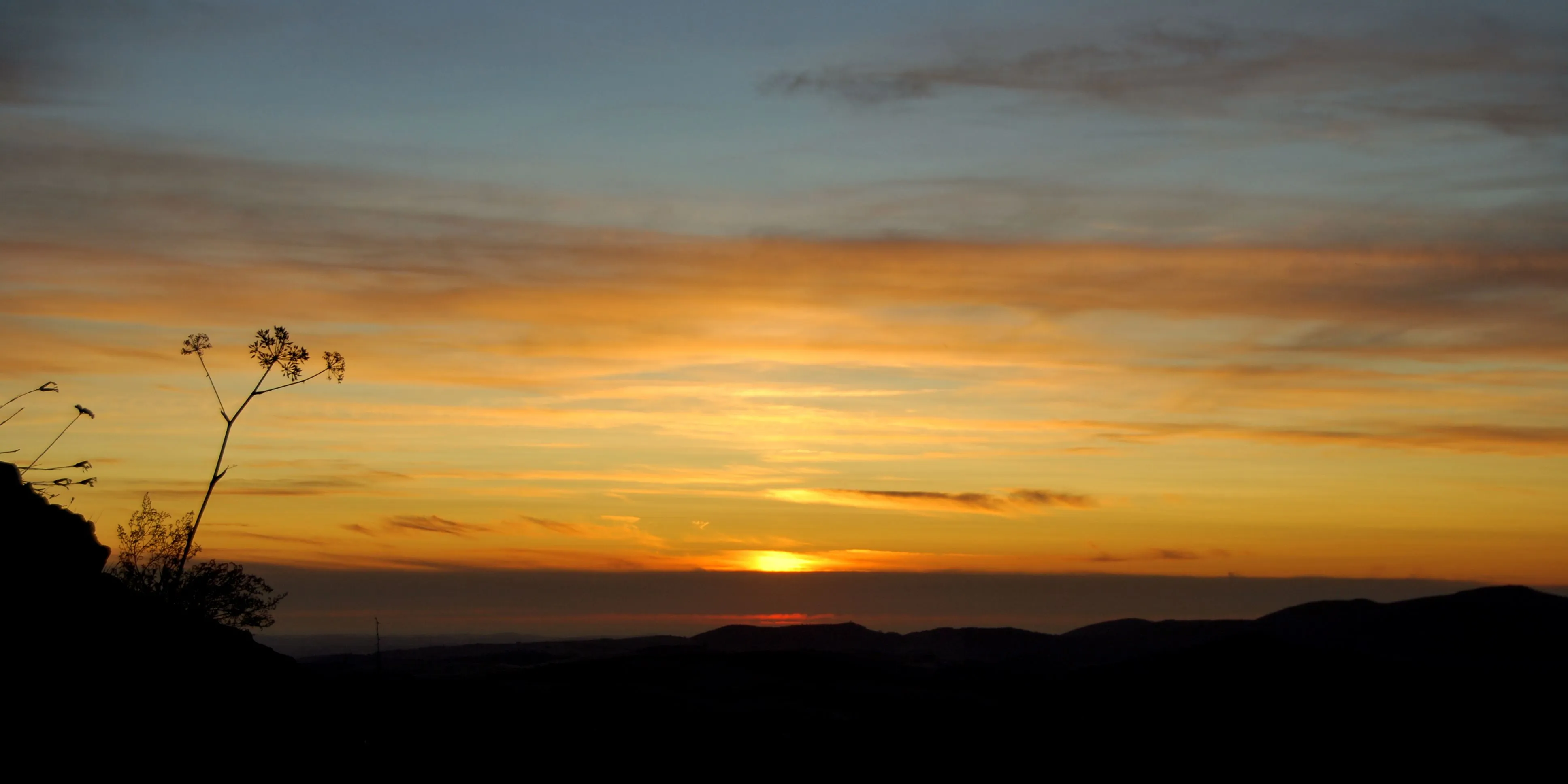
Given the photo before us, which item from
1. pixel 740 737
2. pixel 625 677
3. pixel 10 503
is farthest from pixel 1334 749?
pixel 10 503

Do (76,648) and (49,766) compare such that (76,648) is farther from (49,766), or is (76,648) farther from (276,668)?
(276,668)

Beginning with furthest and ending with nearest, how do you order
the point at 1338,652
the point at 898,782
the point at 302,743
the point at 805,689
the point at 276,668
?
the point at 805,689, the point at 1338,652, the point at 898,782, the point at 276,668, the point at 302,743

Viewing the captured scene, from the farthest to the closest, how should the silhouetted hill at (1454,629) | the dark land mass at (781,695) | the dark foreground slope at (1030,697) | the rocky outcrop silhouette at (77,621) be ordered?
the silhouetted hill at (1454,629) < the dark foreground slope at (1030,697) < the dark land mass at (781,695) < the rocky outcrop silhouette at (77,621)

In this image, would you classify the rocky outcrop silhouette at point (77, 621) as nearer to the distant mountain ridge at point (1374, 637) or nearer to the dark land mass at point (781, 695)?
the dark land mass at point (781, 695)

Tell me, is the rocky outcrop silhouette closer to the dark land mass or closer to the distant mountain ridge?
the dark land mass

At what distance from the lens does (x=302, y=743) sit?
54531 millimetres

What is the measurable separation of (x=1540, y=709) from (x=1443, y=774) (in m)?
14.4

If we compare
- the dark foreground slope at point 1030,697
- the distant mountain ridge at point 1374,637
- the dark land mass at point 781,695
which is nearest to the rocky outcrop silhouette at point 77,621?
the dark land mass at point 781,695

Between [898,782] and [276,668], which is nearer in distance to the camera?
[276,668]

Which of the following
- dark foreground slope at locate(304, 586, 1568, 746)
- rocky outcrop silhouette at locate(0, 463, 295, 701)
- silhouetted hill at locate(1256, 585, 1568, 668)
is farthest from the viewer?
silhouetted hill at locate(1256, 585, 1568, 668)

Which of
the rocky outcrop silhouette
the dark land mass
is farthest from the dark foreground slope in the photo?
the rocky outcrop silhouette

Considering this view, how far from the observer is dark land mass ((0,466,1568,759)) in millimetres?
45469

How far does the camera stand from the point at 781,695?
335ft

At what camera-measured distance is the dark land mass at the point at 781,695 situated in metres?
45.5
